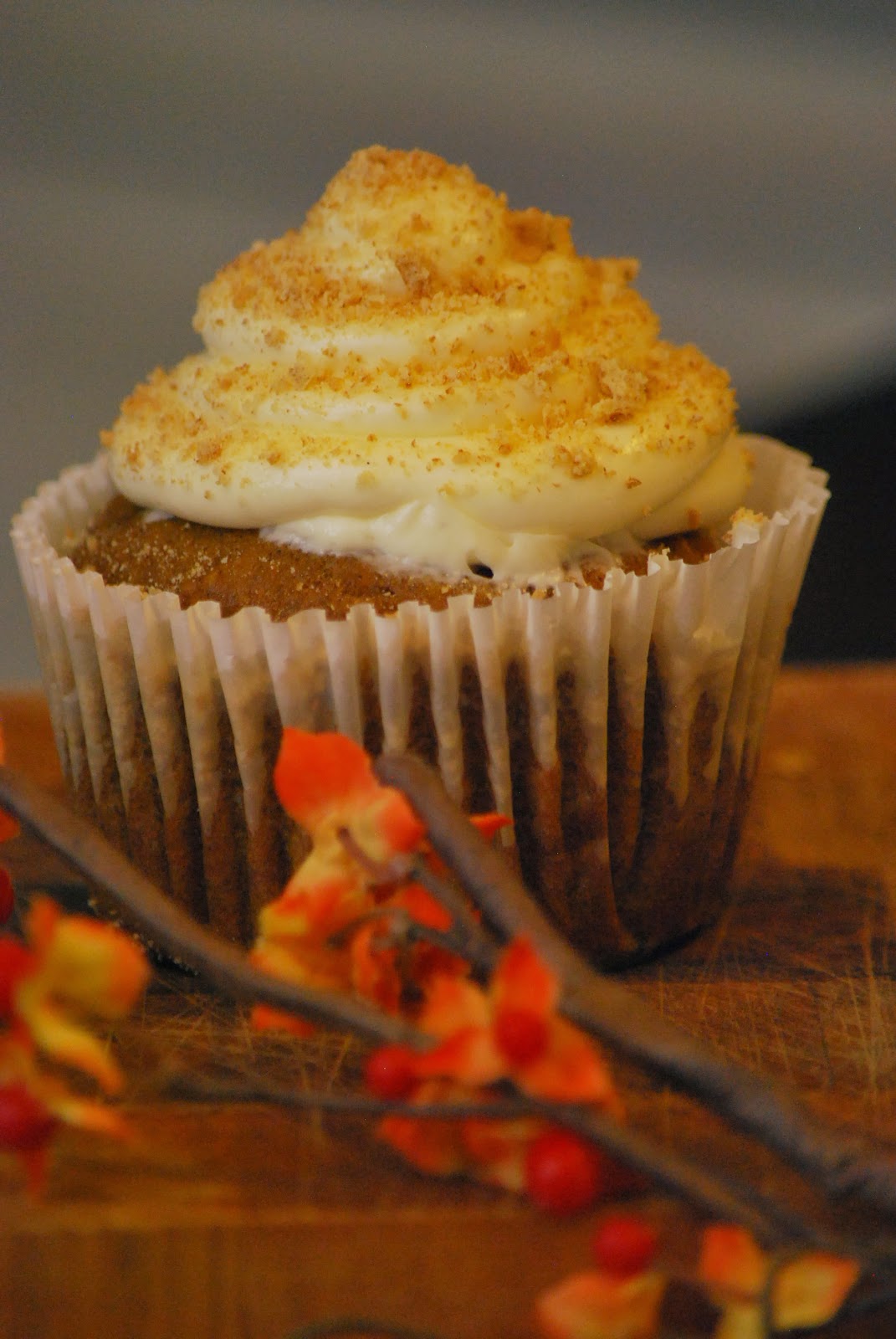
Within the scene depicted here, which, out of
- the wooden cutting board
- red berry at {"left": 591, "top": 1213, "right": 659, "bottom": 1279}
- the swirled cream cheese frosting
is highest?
the swirled cream cheese frosting

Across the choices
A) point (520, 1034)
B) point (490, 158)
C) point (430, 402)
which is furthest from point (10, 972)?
point (490, 158)

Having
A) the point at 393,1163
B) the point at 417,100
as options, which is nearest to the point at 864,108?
the point at 417,100

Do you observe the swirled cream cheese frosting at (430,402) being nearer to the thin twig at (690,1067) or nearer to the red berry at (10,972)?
the thin twig at (690,1067)

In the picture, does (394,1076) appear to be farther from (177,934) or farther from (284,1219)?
(177,934)

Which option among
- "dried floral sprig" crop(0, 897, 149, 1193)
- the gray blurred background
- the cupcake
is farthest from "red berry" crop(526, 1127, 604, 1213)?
the gray blurred background

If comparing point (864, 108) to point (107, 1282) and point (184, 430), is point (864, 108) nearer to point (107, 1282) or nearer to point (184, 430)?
point (184, 430)

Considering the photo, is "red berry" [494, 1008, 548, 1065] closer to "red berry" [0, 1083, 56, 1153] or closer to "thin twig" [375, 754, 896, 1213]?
"thin twig" [375, 754, 896, 1213]
